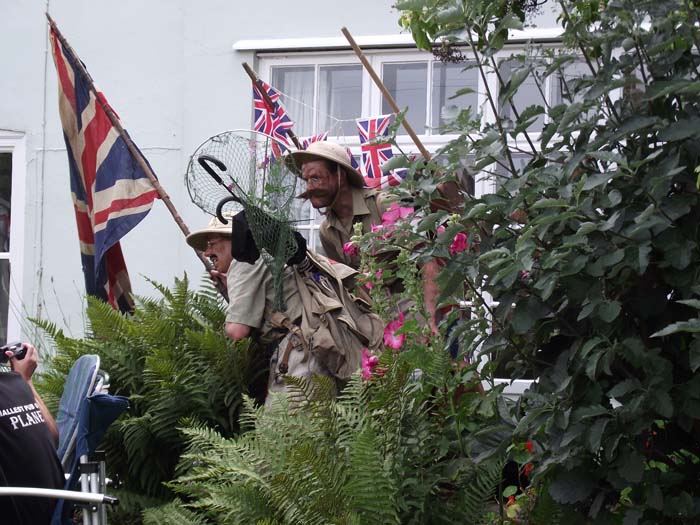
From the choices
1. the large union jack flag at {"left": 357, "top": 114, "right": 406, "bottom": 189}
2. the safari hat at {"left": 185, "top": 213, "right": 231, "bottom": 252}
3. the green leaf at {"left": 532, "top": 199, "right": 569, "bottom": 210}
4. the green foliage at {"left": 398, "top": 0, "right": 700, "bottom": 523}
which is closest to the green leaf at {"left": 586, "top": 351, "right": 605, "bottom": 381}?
the green foliage at {"left": 398, "top": 0, "right": 700, "bottom": 523}

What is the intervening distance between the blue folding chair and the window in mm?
3969

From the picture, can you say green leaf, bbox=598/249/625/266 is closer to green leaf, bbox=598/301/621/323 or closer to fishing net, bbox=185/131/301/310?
green leaf, bbox=598/301/621/323

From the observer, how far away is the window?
835cm

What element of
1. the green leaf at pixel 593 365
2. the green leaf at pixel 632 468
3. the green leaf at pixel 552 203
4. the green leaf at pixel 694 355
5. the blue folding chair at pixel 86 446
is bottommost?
the blue folding chair at pixel 86 446

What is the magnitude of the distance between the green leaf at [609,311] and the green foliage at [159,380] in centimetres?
268

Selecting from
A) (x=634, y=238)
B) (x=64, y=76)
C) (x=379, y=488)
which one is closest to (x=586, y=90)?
(x=634, y=238)

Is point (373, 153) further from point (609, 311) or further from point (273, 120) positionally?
point (609, 311)

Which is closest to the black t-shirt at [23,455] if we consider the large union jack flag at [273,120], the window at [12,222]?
the large union jack flag at [273,120]

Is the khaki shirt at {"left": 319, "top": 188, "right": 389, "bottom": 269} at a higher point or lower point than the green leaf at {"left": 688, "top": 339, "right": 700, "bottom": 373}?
higher

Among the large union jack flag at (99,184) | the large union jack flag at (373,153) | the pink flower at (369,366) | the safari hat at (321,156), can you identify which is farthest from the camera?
the large union jack flag at (99,184)

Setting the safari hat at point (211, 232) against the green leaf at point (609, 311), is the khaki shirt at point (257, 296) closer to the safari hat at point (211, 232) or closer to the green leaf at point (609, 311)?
the safari hat at point (211, 232)

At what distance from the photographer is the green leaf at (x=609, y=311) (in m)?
2.69

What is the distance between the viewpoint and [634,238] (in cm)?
272

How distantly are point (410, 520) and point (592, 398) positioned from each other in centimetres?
100
